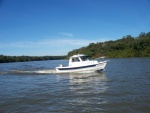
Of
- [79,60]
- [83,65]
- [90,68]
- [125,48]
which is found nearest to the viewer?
[90,68]

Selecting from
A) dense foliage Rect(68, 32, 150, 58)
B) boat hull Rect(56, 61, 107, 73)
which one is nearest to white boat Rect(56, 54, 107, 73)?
boat hull Rect(56, 61, 107, 73)

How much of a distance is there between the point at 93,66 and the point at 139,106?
61.2ft

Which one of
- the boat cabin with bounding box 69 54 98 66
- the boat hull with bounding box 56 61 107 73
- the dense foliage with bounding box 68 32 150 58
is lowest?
the boat hull with bounding box 56 61 107 73

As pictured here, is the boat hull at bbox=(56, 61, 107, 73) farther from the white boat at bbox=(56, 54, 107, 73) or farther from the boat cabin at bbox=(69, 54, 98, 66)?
the boat cabin at bbox=(69, 54, 98, 66)

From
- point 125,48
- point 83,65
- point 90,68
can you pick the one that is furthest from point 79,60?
point 125,48

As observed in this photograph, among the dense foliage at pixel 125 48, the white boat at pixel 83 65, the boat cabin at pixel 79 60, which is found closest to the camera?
the white boat at pixel 83 65

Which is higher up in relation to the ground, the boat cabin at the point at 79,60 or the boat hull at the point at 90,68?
the boat cabin at the point at 79,60

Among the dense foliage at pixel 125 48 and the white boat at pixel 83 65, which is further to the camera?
the dense foliage at pixel 125 48

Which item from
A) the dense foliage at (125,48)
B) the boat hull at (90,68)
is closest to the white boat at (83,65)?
the boat hull at (90,68)

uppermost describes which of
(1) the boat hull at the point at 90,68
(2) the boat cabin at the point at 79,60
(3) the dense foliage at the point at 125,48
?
(3) the dense foliage at the point at 125,48

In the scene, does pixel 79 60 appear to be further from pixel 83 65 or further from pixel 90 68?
pixel 90 68

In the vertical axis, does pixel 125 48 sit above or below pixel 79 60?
above

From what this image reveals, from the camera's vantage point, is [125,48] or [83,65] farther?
[125,48]

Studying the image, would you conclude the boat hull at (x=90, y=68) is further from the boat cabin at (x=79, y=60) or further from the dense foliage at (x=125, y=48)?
Result: the dense foliage at (x=125, y=48)
